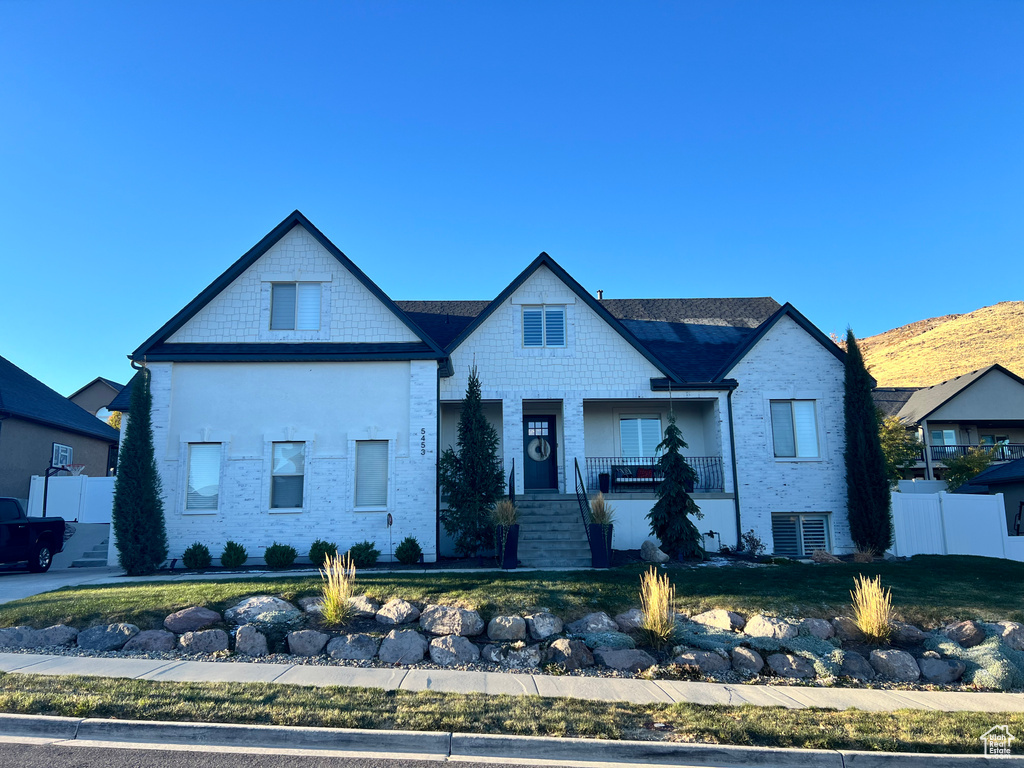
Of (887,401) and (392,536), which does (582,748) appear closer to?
(392,536)

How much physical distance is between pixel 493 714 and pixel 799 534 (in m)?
13.9

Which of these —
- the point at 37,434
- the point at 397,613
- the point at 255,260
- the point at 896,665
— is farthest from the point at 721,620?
the point at 37,434

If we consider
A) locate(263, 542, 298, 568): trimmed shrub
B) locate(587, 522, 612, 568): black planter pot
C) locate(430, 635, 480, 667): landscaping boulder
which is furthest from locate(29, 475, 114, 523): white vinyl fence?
locate(430, 635, 480, 667): landscaping boulder

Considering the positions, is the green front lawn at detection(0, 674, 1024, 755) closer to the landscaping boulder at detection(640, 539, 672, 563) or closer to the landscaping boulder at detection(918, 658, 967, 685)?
the landscaping boulder at detection(918, 658, 967, 685)

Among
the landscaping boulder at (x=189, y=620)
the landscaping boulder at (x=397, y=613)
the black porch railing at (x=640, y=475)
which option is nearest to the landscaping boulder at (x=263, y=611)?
the landscaping boulder at (x=189, y=620)

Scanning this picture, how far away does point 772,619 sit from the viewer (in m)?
10.3

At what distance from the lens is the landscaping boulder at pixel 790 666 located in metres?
9.19

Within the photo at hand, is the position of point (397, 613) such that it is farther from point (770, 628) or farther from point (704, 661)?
point (770, 628)

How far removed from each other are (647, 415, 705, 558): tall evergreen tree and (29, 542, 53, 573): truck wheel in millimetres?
14910

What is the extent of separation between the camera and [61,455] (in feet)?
82.3

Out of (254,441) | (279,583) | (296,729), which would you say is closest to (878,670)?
(296,729)

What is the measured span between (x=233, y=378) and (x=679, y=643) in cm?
1197

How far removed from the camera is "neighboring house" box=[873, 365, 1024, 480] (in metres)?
37.0

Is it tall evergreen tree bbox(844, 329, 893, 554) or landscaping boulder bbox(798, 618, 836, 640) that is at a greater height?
tall evergreen tree bbox(844, 329, 893, 554)
